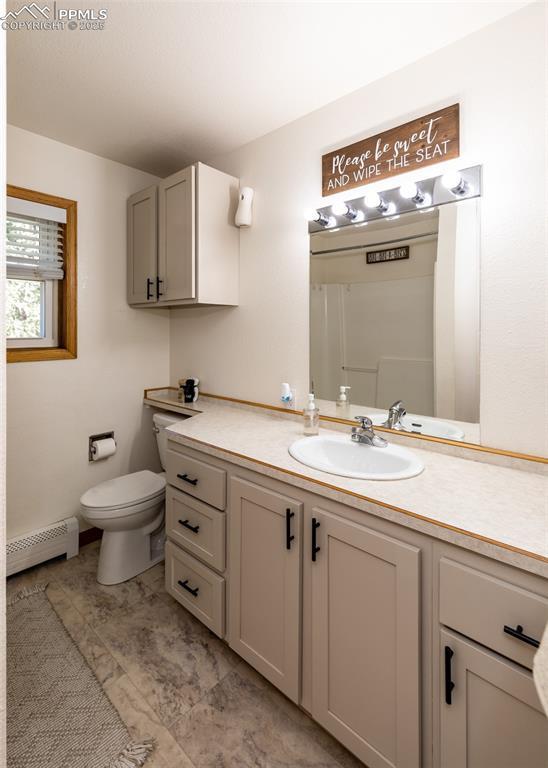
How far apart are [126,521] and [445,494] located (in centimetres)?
161

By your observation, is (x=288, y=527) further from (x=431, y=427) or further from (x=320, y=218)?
(x=320, y=218)

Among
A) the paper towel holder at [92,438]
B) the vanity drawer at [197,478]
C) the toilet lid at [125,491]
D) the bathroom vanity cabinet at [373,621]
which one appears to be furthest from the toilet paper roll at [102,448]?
the bathroom vanity cabinet at [373,621]

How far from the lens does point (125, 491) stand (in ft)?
7.02

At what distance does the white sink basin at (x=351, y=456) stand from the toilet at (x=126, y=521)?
101cm

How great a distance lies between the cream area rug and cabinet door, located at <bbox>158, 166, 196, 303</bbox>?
5.68 feet

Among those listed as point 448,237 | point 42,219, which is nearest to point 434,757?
point 448,237

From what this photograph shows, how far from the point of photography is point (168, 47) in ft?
4.91

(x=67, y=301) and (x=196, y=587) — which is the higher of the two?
(x=67, y=301)

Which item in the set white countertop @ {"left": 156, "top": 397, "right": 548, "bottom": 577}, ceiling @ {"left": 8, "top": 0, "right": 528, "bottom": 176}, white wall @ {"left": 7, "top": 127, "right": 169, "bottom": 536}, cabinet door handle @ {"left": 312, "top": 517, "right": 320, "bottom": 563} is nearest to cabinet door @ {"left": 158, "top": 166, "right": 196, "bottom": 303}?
ceiling @ {"left": 8, "top": 0, "right": 528, "bottom": 176}

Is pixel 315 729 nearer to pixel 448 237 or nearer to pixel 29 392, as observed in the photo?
pixel 448 237

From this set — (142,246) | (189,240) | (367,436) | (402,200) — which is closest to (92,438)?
(142,246)

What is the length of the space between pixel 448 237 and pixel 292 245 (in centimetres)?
79

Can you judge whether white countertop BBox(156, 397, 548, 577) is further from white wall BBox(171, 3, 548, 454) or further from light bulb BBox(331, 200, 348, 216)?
light bulb BBox(331, 200, 348, 216)

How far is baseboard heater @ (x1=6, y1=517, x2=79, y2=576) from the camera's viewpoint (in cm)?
210
